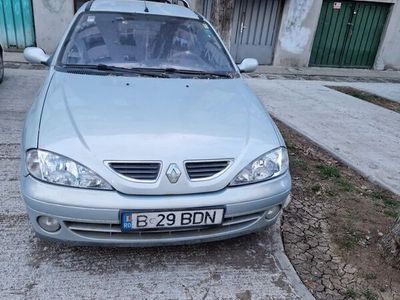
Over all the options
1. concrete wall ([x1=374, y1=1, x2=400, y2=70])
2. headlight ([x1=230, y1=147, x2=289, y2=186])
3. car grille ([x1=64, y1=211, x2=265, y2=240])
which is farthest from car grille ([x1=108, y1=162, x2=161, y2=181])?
concrete wall ([x1=374, y1=1, x2=400, y2=70])

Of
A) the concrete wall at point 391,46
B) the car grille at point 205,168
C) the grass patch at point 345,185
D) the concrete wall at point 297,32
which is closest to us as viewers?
the car grille at point 205,168

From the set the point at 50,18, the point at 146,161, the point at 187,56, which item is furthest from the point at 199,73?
the point at 50,18

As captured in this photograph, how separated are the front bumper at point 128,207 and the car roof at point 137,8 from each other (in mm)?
2180

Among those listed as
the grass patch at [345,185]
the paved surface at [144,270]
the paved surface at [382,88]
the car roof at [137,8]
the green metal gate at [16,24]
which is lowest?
the paved surface at [382,88]

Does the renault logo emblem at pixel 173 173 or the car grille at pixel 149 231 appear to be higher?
the renault logo emblem at pixel 173 173

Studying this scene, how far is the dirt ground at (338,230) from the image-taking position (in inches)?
102

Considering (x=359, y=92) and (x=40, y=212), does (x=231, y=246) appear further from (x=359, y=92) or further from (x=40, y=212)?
(x=359, y=92)

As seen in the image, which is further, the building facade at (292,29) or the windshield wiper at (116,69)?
the building facade at (292,29)

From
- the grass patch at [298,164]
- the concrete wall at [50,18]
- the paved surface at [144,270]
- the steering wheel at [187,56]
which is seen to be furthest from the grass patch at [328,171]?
the concrete wall at [50,18]

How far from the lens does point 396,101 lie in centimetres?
815

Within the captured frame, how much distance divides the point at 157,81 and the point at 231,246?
1433 mm

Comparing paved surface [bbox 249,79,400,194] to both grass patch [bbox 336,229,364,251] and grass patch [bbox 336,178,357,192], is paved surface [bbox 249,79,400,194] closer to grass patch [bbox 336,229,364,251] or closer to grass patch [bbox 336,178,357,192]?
grass patch [bbox 336,178,357,192]

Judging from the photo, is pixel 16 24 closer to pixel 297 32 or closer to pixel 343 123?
pixel 297 32

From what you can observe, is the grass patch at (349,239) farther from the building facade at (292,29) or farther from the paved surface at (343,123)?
the building facade at (292,29)
